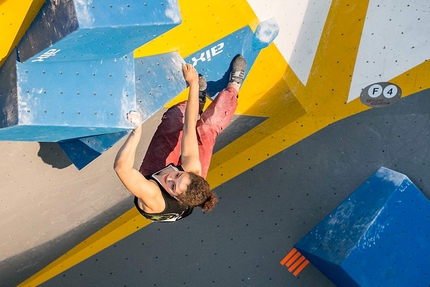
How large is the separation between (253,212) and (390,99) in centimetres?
143

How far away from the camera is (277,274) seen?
12.5 feet

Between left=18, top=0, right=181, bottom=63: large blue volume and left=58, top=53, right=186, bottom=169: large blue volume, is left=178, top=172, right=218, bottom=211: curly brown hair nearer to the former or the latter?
left=58, top=53, right=186, bottom=169: large blue volume

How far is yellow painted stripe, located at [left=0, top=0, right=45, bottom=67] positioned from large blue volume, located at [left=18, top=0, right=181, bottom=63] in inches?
1.5

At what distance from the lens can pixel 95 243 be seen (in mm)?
3736

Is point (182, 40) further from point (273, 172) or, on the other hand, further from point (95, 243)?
point (95, 243)

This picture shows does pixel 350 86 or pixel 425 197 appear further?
pixel 350 86

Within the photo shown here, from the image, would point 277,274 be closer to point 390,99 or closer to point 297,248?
point 297,248

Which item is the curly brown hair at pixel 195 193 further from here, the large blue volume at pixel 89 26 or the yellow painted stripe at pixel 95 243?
the yellow painted stripe at pixel 95 243

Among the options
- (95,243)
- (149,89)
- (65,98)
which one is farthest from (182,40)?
(95,243)

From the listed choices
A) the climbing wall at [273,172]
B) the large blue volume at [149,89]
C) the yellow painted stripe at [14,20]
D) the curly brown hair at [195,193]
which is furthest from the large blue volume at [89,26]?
the climbing wall at [273,172]

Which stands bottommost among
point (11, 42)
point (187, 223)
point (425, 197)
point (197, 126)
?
point (425, 197)

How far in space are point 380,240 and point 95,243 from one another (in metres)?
2.13

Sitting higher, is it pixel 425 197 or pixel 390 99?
pixel 390 99

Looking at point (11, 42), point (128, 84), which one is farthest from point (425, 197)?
point (11, 42)
